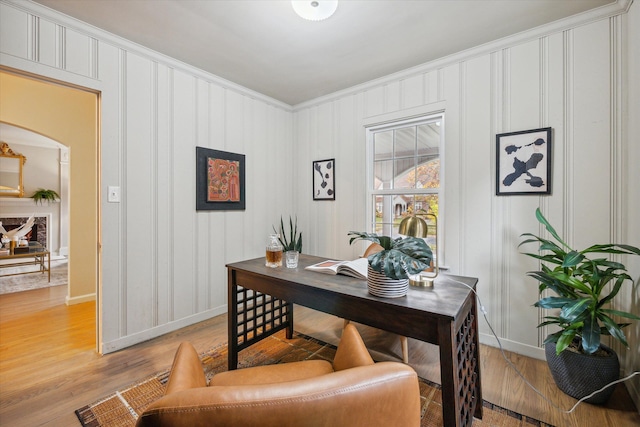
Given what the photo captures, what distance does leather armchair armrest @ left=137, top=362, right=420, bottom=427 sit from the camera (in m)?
0.59

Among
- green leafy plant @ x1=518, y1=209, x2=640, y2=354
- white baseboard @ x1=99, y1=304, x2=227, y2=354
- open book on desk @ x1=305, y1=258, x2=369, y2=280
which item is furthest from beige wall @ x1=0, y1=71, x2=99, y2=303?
green leafy plant @ x1=518, y1=209, x2=640, y2=354

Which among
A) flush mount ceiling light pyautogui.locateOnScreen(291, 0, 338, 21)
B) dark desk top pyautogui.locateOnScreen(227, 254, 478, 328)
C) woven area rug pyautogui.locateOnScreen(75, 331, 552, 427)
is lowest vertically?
woven area rug pyautogui.locateOnScreen(75, 331, 552, 427)

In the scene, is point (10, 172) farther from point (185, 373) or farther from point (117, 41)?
point (185, 373)

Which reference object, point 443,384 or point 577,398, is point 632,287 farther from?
point 443,384

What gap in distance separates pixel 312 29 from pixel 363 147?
1.35 m

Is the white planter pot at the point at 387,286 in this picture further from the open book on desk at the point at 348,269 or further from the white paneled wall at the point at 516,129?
the white paneled wall at the point at 516,129

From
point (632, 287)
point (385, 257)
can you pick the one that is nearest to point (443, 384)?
point (385, 257)

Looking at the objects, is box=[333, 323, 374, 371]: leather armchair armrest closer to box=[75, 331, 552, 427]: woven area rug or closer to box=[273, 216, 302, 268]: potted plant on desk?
box=[75, 331, 552, 427]: woven area rug

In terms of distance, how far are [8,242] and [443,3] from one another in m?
7.07

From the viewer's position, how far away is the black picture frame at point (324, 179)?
11.3 feet

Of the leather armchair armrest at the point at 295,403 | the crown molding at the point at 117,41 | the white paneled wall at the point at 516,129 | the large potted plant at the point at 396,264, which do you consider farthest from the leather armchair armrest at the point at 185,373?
the crown molding at the point at 117,41

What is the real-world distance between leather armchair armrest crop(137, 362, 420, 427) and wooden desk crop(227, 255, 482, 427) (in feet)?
1.73

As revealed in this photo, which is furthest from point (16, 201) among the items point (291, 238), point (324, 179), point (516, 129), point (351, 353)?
point (516, 129)

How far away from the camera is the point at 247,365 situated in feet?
6.77
